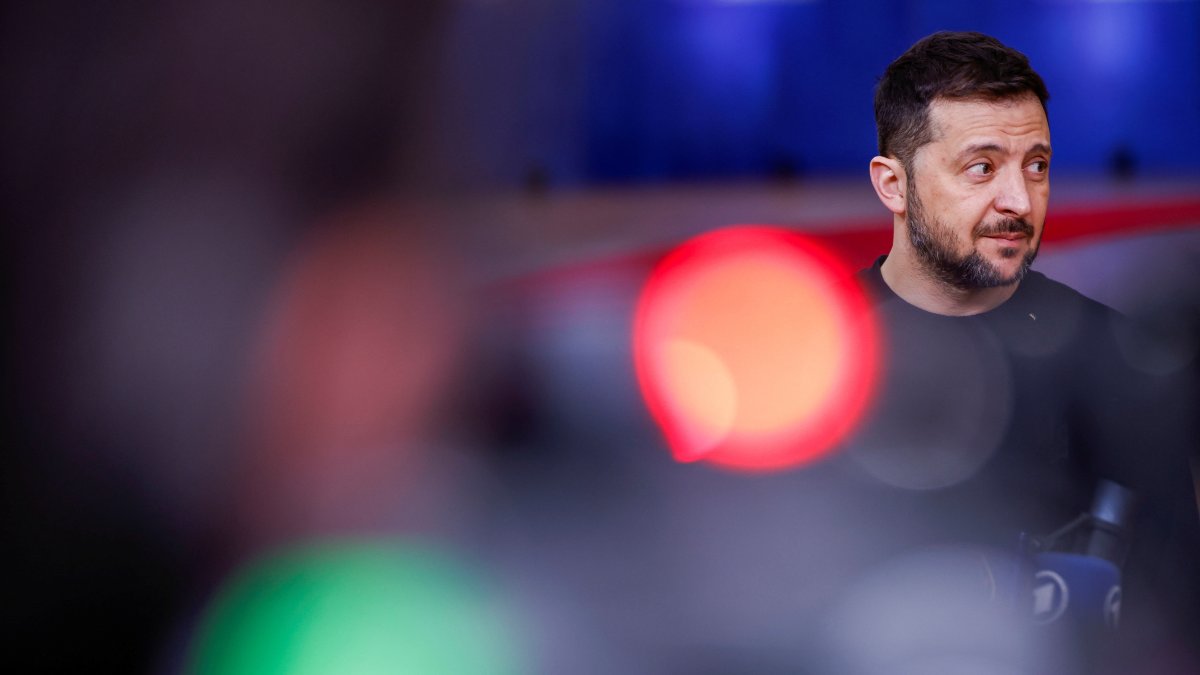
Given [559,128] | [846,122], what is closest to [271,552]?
[559,128]

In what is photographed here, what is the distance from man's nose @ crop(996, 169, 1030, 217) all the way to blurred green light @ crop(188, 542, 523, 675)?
1.16m

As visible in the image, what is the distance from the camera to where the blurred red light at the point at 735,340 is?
142 cm

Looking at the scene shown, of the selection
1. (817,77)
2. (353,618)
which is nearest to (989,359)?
(817,77)

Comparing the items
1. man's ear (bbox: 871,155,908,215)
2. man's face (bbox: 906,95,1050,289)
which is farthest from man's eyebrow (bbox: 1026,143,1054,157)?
man's ear (bbox: 871,155,908,215)

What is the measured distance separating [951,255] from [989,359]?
160mm

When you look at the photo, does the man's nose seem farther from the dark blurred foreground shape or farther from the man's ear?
the dark blurred foreground shape

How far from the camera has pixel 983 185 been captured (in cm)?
95

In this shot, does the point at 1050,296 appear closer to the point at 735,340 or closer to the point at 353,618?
the point at 735,340

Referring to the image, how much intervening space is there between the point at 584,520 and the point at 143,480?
0.98 m

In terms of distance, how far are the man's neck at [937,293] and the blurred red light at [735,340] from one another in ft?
0.98

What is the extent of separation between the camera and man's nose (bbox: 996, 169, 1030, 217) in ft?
3.07

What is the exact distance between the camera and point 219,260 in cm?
179

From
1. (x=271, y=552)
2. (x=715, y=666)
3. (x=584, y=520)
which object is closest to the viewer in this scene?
(x=715, y=666)

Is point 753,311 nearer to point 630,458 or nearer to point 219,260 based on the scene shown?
point 630,458
